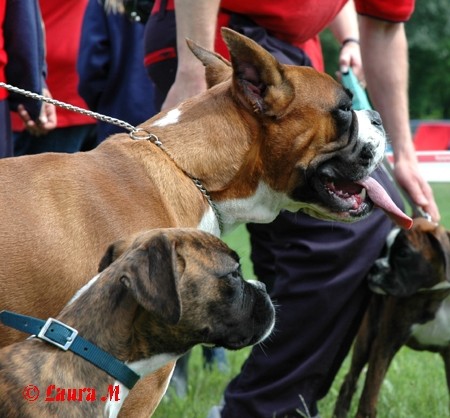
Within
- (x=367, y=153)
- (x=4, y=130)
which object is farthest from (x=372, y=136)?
(x=4, y=130)

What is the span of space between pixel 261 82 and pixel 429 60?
3330 centimetres

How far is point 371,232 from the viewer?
537 cm

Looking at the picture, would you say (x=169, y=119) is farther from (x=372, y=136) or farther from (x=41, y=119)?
(x=41, y=119)

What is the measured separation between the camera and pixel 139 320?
11.9ft

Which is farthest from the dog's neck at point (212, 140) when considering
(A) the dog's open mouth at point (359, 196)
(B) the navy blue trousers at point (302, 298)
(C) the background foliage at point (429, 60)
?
(C) the background foliage at point (429, 60)

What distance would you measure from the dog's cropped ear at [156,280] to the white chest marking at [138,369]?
311 mm

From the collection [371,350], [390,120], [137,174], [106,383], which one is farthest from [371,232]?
[106,383]

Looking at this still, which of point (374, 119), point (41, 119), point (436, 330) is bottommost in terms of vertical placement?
point (436, 330)

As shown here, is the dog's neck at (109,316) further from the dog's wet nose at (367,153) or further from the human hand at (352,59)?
the human hand at (352,59)

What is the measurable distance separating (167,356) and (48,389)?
1.59ft

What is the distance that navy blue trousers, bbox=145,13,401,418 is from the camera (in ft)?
17.2

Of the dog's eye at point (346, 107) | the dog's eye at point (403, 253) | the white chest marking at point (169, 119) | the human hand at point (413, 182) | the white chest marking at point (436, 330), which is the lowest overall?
the white chest marking at point (436, 330)

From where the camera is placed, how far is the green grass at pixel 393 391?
596 centimetres

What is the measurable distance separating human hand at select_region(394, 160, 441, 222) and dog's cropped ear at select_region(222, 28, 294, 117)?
1524 millimetres
